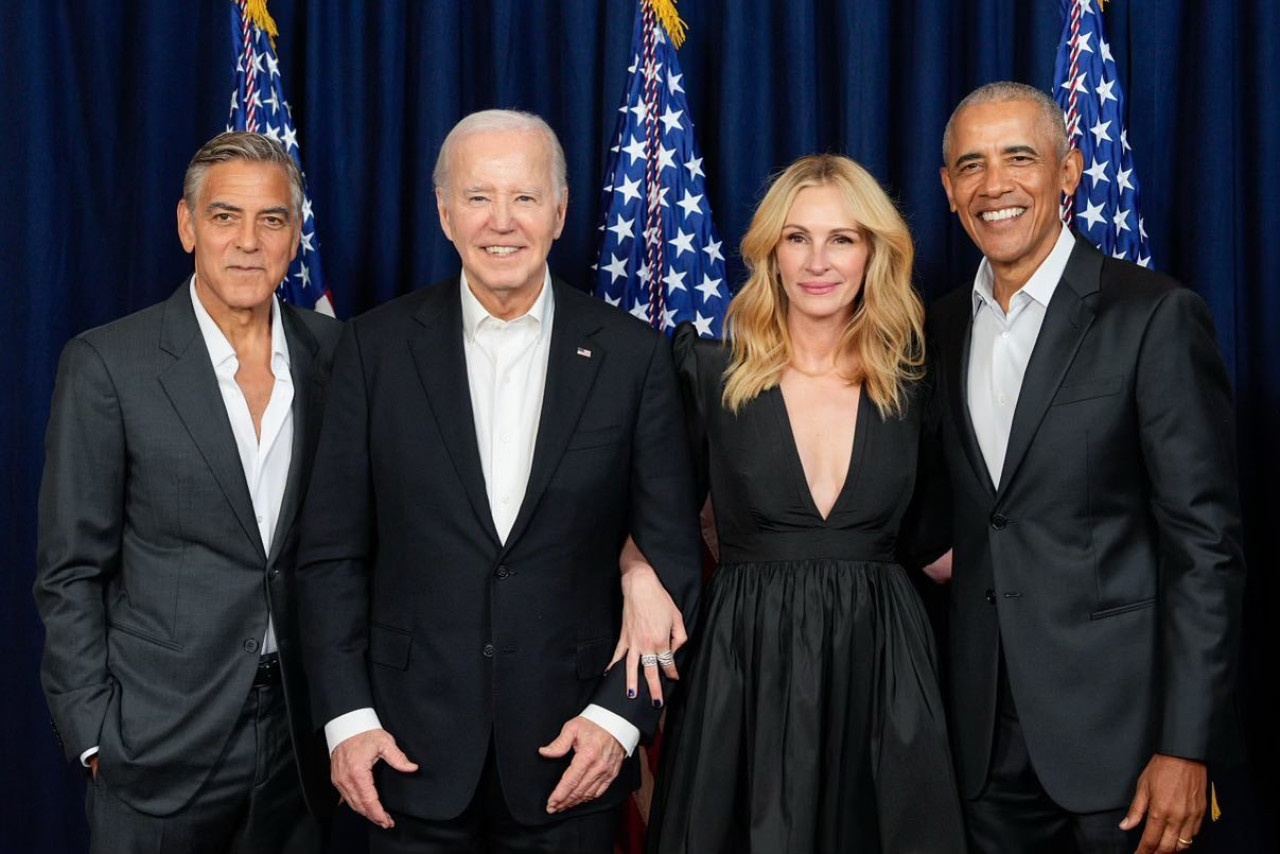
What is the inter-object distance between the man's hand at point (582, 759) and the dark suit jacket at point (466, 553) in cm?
4

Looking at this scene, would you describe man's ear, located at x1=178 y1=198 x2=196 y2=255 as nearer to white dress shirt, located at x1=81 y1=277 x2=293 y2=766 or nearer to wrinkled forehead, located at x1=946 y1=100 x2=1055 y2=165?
white dress shirt, located at x1=81 y1=277 x2=293 y2=766

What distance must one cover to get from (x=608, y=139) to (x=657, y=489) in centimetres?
143

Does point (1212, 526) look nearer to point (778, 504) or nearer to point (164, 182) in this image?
point (778, 504)

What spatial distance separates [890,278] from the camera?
2.67 meters

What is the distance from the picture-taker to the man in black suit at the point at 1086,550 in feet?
7.50

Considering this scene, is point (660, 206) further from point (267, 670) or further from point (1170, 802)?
point (1170, 802)

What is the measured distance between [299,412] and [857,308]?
113 centimetres

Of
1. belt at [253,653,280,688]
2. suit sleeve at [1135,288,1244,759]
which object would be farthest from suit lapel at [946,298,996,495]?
belt at [253,653,280,688]

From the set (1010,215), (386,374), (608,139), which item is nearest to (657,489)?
(386,374)

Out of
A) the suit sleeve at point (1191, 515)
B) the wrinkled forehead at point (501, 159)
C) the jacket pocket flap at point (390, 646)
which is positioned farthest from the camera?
the wrinkled forehead at point (501, 159)

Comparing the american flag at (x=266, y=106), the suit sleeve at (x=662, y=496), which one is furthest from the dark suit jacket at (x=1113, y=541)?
the american flag at (x=266, y=106)

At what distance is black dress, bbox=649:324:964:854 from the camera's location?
2.41 metres

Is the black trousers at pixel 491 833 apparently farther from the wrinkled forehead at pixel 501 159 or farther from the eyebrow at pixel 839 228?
the eyebrow at pixel 839 228

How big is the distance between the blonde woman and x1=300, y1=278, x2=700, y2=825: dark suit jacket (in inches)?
5.8
